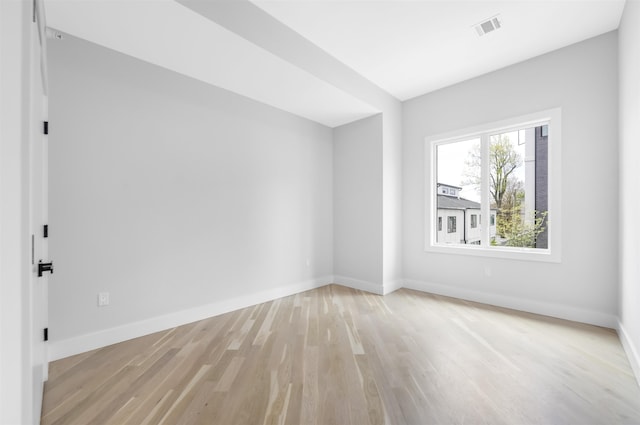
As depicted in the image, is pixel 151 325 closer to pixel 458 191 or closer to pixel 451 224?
pixel 451 224

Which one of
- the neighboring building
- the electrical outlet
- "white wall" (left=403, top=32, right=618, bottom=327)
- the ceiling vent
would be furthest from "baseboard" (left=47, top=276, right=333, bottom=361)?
the ceiling vent

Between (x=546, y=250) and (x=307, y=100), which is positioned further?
(x=307, y=100)

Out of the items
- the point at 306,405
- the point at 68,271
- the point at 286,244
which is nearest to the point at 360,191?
the point at 286,244

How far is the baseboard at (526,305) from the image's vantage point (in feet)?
9.71

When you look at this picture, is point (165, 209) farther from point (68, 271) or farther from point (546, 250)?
point (546, 250)

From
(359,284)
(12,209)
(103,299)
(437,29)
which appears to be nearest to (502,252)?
(359,284)

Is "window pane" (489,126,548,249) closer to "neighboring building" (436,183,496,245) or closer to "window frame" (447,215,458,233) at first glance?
"neighboring building" (436,183,496,245)

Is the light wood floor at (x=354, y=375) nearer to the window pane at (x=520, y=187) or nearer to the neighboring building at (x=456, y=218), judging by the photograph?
the window pane at (x=520, y=187)

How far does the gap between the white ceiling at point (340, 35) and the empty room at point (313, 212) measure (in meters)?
0.02

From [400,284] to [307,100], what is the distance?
3.13 m

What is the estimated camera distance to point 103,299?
256cm

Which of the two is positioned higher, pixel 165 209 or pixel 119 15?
A: pixel 119 15

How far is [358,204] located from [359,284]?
1.27m

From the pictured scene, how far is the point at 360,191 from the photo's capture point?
177 inches
